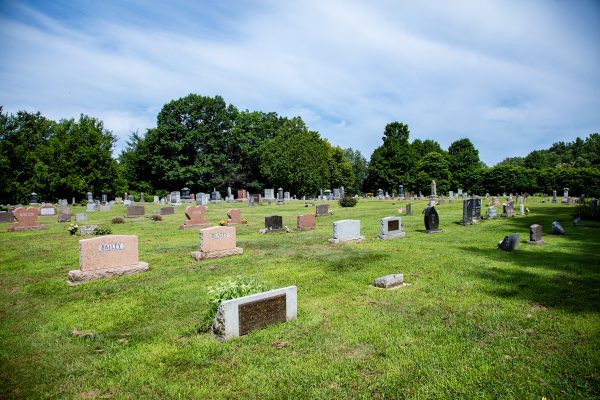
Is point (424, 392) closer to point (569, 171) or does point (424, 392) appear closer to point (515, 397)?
point (515, 397)

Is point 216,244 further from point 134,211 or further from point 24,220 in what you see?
point 134,211

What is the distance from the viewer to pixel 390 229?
1661 cm

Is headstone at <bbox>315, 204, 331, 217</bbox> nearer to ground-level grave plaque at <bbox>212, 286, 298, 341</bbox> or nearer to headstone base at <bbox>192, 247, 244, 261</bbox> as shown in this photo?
headstone base at <bbox>192, 247, 244, 261</bbox>

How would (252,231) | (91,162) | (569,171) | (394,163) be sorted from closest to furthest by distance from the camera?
(252,231), (91,162), (569,171), (394,163)

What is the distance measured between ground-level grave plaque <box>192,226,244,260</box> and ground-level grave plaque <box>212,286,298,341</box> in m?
6.45

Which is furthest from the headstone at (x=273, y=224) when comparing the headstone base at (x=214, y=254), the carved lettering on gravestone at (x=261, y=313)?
the carved lettering on gravestone at (x=261, y=313)

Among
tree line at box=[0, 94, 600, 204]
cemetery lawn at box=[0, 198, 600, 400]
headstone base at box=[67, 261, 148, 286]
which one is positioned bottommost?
cemetery lawn at box=[0, 198, 600, 400]

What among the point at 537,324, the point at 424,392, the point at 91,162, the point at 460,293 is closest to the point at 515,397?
the point at 424,392

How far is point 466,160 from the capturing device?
3004 inches

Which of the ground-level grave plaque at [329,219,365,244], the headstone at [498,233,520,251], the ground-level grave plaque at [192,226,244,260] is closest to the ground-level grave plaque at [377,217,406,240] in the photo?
the ground-level grave plaque at [329,219,365,244]

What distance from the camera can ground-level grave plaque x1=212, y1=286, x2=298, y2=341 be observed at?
6.10 metres

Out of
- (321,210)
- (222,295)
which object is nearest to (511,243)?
(222,295)

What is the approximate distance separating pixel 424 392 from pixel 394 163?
72208mm

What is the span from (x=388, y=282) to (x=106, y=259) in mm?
8242
